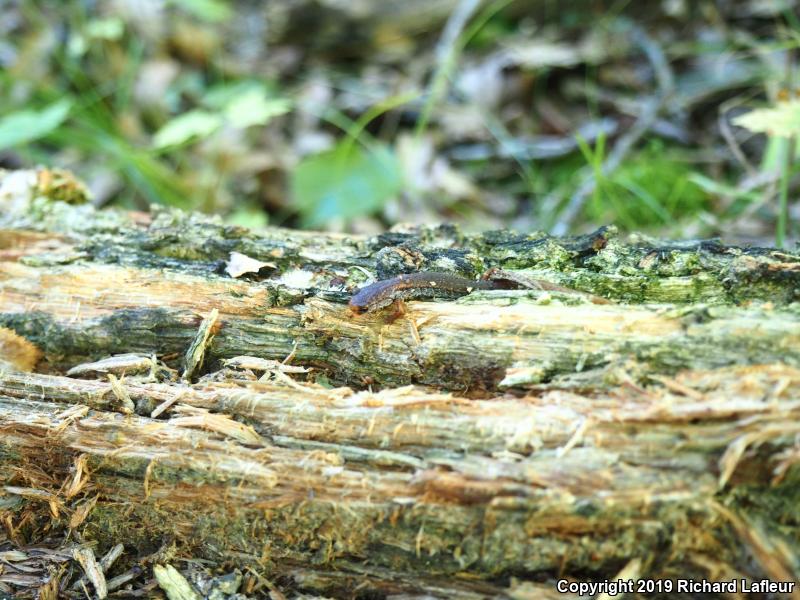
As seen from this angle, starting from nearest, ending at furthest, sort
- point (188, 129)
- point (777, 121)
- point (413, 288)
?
point (413, 288), point (777, 121), point (188, 129)

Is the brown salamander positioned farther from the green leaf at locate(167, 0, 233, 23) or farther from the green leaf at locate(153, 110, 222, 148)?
the green leaf at locate(167, 0, 233, 23)

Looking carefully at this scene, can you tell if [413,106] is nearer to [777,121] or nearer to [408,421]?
[777,121]

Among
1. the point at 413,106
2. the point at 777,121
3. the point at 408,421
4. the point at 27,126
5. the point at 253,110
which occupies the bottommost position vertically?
the point at 408,421

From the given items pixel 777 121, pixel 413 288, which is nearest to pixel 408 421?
pixel 413 288

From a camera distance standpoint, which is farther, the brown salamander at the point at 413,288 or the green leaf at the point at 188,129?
the green leaf at the point at 188,129

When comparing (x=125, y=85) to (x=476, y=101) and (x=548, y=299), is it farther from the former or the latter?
(x=548, y=299)

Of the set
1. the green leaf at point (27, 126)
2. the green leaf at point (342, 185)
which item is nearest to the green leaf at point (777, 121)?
the green leaf at point (342, 185)

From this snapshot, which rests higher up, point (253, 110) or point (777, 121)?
point (777, 121)

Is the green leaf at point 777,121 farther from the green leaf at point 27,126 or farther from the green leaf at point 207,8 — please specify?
the green leaf at point 207,8
